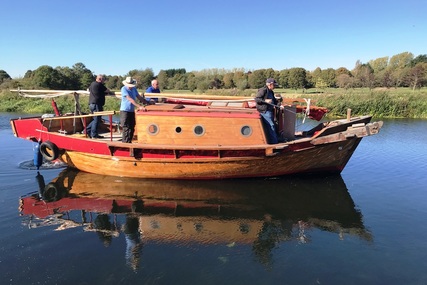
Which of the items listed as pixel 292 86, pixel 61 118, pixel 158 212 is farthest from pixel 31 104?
pixel 292 86

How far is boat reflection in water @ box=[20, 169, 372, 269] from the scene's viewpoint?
240 inches

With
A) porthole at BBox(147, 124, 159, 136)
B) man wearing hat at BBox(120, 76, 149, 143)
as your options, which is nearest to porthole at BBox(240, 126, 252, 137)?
porthole at BBox(147, 124, 159, 136)

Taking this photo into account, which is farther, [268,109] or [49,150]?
[49,150]

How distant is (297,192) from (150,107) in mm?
4544

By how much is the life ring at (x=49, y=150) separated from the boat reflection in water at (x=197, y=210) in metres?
0.66

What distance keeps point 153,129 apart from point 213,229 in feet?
11.3

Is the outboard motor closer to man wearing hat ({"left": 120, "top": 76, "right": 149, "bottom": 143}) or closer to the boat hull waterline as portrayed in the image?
the boat hull waterline

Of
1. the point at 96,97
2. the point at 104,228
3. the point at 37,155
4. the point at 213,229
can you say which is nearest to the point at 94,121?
the point at 96,97

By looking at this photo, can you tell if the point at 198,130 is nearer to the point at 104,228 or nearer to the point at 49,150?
the point at 104,228

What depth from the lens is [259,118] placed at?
27.4ft

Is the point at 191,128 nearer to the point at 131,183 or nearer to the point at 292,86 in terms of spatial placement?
the point at 131,183

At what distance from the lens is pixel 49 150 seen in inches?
379

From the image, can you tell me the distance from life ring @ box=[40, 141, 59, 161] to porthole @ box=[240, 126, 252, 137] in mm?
5497

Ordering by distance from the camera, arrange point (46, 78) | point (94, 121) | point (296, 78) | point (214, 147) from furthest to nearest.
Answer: point (296, 78) → point (46, 78) → point (94, 121) → point (214, 147)
